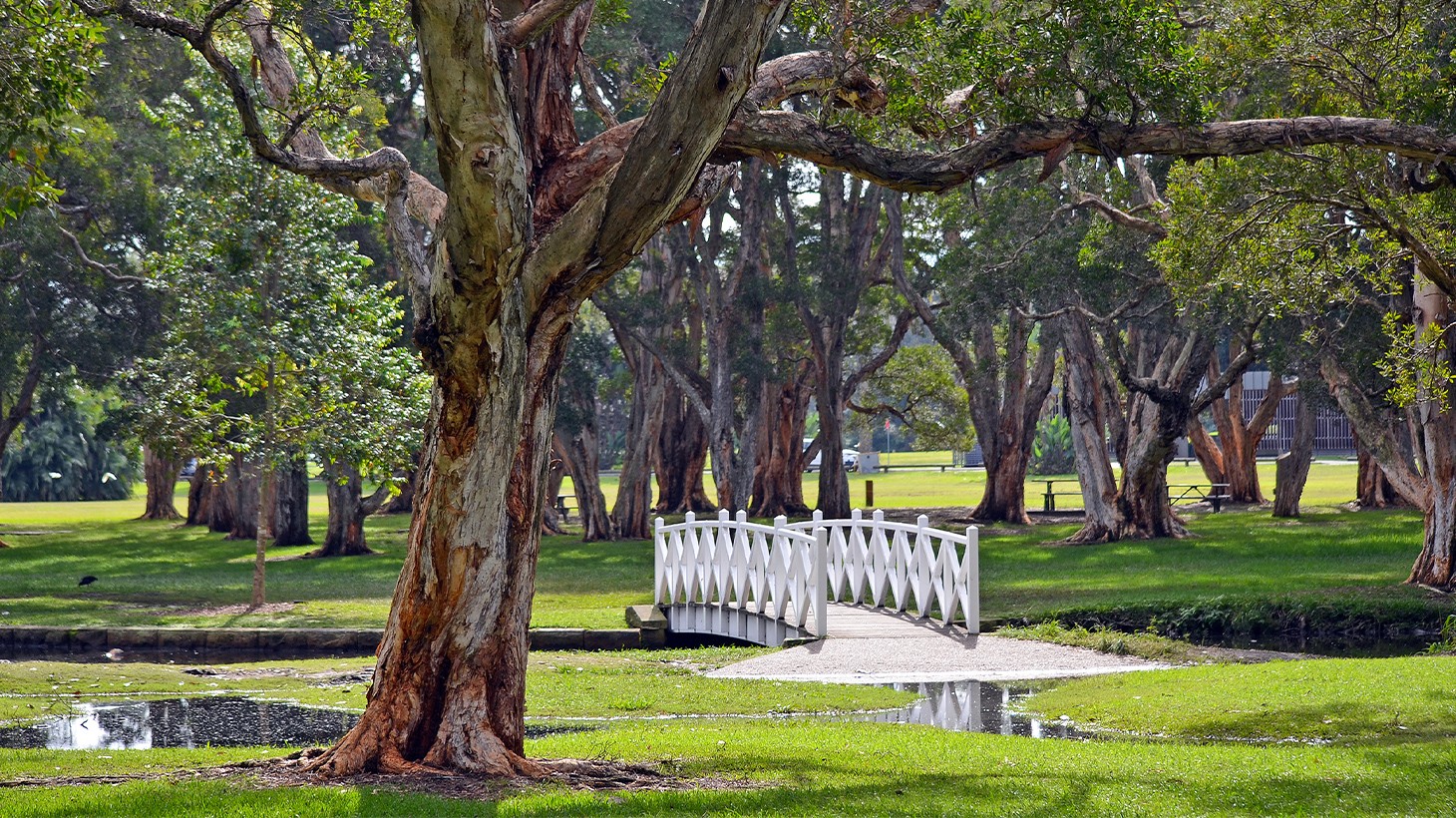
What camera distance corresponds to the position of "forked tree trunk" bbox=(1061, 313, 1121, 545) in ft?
93.0

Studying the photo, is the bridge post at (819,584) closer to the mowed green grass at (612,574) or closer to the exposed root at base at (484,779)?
the mowed green grass at (612,574)

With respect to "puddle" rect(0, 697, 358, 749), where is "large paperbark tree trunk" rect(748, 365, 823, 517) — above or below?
above

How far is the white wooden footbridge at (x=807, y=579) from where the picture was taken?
15180 mm

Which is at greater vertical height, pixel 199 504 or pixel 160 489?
pixel 160 489

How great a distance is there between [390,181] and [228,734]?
4.59m

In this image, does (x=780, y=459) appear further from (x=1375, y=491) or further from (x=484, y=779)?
(x=484, y=779)

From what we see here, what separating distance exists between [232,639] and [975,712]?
33.3 feet

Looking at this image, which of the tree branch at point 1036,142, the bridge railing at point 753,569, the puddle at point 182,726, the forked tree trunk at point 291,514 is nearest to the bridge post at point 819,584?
→ the bridge railing at point 753,569

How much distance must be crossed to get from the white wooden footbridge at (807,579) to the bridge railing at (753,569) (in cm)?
1

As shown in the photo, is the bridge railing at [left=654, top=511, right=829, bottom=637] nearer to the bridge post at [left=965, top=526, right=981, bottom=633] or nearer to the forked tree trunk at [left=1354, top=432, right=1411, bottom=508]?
the bridge post at [left=965, top=526, right=981, bottom=633]

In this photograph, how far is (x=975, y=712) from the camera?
11148 millimetres

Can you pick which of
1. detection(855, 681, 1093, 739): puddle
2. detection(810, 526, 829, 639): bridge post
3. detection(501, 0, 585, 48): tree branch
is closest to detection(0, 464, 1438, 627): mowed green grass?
detection(810, 526, 829, 639): bridge post

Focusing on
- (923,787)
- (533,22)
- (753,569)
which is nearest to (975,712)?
(923,787)

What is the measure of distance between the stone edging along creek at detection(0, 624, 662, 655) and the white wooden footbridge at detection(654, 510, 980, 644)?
0.97 metres
